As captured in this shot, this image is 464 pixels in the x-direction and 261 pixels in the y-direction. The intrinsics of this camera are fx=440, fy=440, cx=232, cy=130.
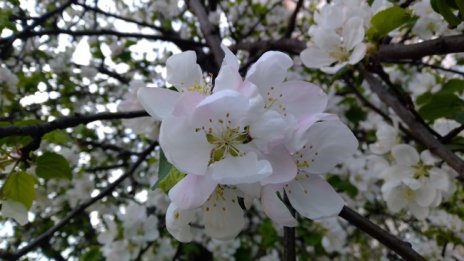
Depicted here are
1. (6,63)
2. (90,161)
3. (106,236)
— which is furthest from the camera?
(90,161)

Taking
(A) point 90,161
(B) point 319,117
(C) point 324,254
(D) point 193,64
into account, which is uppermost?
(D) point 193,64

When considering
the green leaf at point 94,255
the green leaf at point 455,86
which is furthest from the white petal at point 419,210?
the green leaf at point 94,255

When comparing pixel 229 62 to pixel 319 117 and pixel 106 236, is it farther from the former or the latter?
pixel 106 236

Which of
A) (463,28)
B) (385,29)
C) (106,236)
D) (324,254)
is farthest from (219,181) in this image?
(324,254)

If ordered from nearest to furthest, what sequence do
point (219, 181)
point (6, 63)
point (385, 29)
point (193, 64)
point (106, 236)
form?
1. point (219, 181)
2. point (193, 64)
3. point (385, 29)
4. point (106, 236)
5. point (6, 63)

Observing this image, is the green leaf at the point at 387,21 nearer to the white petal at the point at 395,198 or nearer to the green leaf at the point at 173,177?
the white petal at the point at 395,198

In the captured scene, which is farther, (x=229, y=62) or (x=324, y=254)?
(x=324, y=254)

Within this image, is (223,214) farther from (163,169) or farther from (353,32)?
(353,32)

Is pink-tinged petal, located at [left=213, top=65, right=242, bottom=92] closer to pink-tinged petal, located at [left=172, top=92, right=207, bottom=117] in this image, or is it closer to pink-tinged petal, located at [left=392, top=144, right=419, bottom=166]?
pink-tinged petal, located at [left=172, top=92, right=207, bottom=117]

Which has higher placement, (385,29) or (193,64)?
(193,64)
